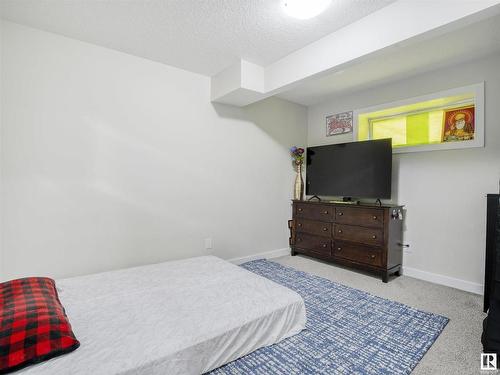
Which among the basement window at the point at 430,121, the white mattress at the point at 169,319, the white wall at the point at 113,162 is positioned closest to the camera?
the white mattress at the point at 169,319

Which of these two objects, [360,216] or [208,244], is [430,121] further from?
[208,244]

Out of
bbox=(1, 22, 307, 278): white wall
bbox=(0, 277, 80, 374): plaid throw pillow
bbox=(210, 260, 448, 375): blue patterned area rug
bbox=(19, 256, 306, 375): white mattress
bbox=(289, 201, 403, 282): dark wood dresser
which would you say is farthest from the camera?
bbox=(289, 201, 403, 282): dark wood dresser

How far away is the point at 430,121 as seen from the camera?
10.8 ft

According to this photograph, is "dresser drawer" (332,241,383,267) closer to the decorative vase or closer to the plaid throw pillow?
the decorative vase

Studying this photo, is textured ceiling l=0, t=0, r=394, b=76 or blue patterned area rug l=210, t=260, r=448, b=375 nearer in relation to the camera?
blue patterned area rug l=210, t=260, r=448, b=375

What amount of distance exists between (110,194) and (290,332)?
6.87ft

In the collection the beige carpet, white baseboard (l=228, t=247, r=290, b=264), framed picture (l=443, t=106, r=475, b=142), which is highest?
framed picture (l=443, t=106, r=475, b=142)

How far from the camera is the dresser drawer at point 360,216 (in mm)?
3148

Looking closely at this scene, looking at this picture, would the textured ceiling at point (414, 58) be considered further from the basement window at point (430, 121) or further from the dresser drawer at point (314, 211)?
the dresser drawer at point (314, 211)

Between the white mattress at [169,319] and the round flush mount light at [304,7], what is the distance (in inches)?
79.9

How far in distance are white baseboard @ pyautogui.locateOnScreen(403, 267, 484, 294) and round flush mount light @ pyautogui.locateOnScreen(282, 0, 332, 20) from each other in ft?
9.89

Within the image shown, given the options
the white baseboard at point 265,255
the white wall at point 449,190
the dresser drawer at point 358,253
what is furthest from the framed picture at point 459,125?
the white baseboard at point 265,255

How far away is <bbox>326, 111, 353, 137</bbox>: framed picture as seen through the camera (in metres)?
3.96

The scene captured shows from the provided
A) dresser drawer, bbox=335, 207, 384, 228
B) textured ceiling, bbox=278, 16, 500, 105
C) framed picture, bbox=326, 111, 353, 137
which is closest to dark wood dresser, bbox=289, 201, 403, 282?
dresser drawer, bbox=335, 207, 384, 228
